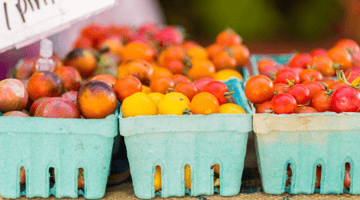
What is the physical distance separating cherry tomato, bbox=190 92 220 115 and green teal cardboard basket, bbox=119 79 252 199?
35mm

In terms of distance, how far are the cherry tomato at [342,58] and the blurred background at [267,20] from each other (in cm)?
410

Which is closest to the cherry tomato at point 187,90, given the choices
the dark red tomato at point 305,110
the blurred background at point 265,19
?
the dark red tomato at point 305,110

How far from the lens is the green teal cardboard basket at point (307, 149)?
1.25 meters

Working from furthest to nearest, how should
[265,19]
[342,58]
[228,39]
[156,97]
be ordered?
[265,19] < [228,39] < [342,58] < [156,97]

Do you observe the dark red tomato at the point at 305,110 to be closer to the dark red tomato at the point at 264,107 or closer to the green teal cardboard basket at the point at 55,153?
the dark red tomato at the point at 264,107

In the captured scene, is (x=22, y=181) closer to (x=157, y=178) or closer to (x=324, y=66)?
(x=157, y=178)

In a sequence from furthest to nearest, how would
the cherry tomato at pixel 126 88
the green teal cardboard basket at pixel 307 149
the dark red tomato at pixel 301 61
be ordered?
the dark red tomato at pixel 301 61, the cherry tomato at pixel 126 88, the green teal cardboard basket at pixel 307 149

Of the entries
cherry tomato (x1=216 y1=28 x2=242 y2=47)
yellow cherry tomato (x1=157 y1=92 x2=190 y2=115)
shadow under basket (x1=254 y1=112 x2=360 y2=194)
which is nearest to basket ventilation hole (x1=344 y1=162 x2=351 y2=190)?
shadow under basket (x1=254 y1=112 x2=360 y2=194)

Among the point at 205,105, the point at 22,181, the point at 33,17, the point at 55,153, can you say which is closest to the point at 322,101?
the point at 205,105

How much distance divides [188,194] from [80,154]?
441 millimetres

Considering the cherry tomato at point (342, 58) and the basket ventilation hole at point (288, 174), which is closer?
the basket ventilation hole at point (288, 174)

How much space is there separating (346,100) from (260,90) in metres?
0.32

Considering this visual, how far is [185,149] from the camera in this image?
1302 mm

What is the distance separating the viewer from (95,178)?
132cm
